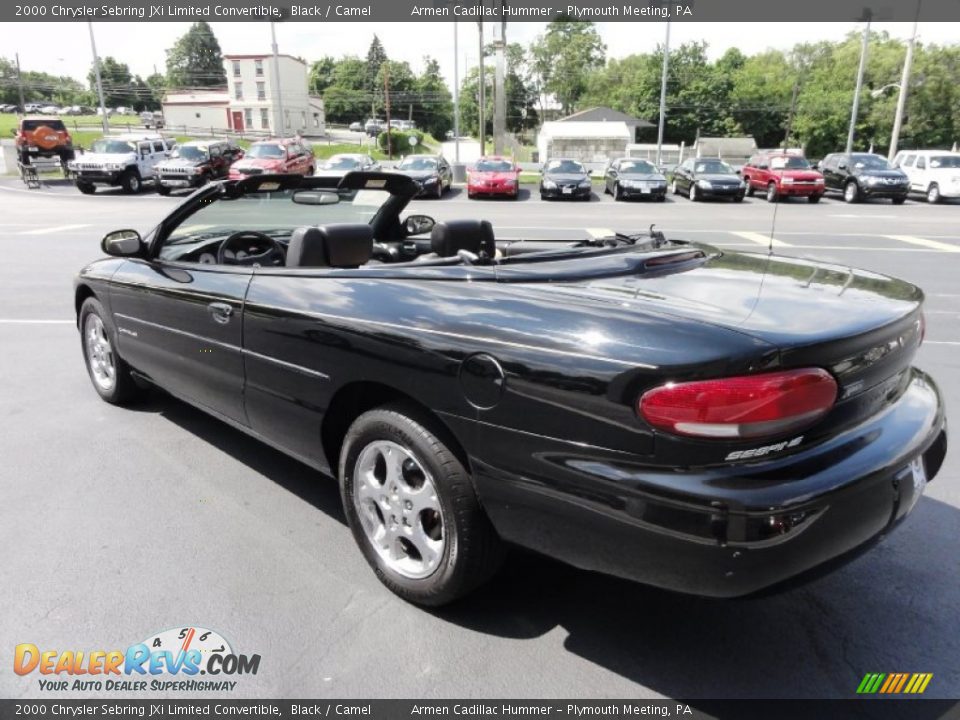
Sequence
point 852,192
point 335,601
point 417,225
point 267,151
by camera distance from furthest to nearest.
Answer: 1. point 267,151
2. point 852,192
3. point 417,225
4. point 335,601

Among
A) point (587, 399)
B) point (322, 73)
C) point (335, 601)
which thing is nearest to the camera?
point (587, 399)

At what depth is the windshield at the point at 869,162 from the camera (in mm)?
23781

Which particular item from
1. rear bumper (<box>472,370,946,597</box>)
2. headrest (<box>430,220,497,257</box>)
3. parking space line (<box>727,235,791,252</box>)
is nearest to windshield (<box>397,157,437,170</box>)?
parking space line (<box>727,235,791,252</box>)

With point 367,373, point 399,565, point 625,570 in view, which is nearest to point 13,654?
point 399,565

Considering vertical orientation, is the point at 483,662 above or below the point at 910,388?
below

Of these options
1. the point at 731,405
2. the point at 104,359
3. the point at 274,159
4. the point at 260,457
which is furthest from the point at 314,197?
the point at 274,159

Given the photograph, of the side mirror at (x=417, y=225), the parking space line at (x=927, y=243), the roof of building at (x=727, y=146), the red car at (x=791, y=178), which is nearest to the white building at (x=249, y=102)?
the roof of building at (x=727, y=146)

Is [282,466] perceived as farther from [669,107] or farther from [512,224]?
[669,107]

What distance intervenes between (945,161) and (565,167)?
1329 centimetres

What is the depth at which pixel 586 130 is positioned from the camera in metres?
60.0

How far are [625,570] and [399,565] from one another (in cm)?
96

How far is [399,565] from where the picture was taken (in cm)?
260

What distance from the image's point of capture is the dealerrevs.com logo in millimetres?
2213

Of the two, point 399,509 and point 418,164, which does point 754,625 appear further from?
point 418,164
